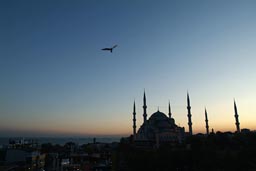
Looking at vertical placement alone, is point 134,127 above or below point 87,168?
above

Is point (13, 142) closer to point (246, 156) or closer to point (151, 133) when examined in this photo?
point (151, 133)

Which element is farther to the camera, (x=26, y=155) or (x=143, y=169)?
(x=26, y=155)

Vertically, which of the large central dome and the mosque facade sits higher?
the large central dome

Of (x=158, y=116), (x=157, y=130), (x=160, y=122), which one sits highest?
(x=158, y=116)

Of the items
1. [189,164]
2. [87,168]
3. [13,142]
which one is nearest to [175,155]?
[189,164]

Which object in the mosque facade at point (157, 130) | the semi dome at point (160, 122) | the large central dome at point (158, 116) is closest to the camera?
the mosque facade at point (157, 130)

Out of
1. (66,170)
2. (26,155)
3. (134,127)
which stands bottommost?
(66,170)

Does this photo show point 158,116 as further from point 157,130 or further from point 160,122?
point 157,130

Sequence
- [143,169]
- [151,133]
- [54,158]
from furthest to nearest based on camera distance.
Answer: [151,133], [54,158], [143,169]

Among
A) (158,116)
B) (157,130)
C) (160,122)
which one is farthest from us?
(158,116)

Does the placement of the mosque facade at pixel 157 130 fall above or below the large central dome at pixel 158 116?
below

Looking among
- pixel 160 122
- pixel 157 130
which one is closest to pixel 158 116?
pixel 160 122
